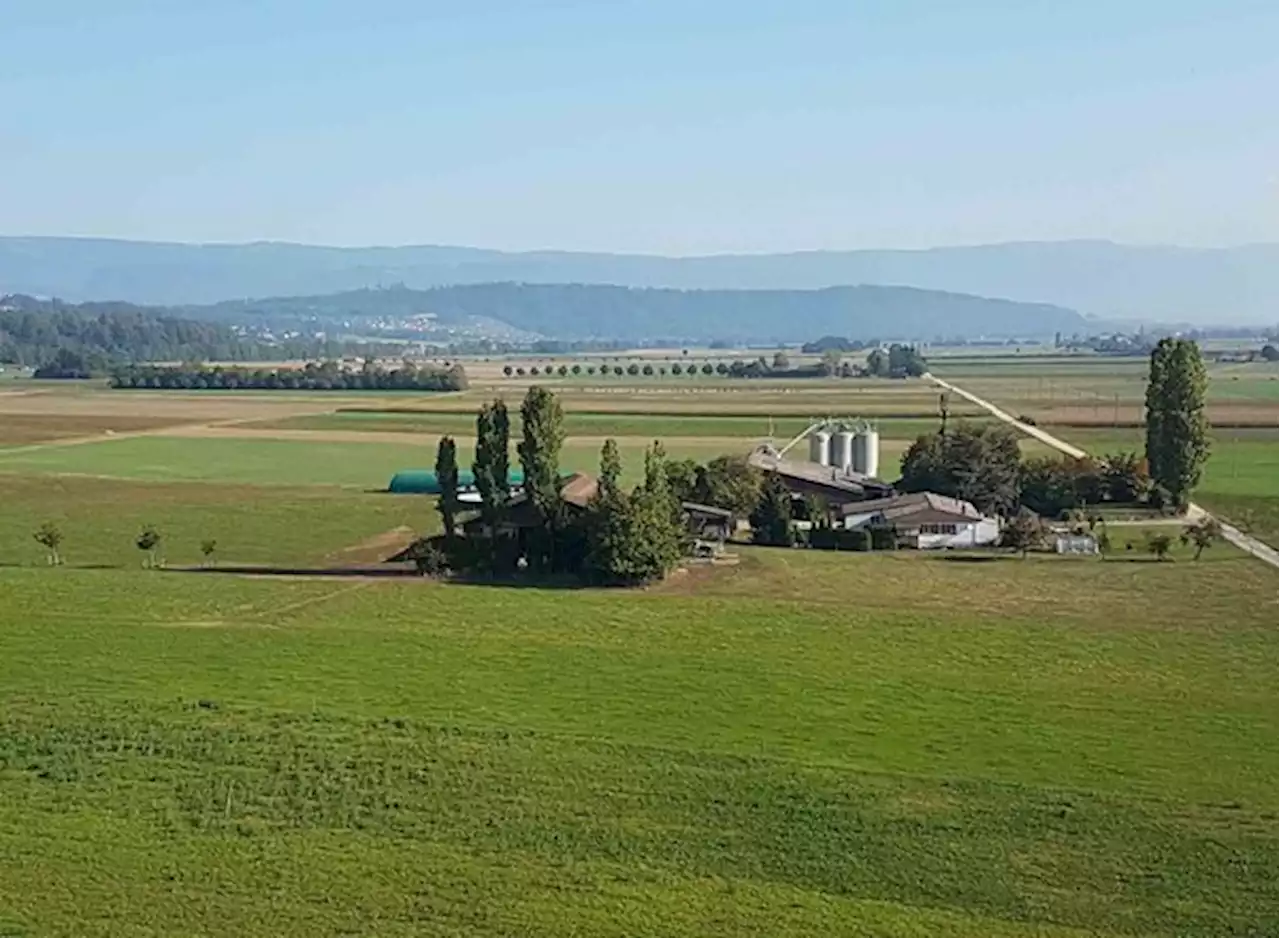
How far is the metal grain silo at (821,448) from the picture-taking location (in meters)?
56.8

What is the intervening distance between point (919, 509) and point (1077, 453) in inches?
974

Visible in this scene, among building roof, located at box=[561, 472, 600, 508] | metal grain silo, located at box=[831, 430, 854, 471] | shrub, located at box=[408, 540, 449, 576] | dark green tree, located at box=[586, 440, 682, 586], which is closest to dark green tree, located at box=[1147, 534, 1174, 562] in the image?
dark green tree, located at box=[586, 440, 682, 586]

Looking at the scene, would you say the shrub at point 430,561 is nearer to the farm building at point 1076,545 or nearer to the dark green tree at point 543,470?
the dark green tree at point 543,470

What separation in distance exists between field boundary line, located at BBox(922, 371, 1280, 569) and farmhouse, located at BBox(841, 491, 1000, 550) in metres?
6.16

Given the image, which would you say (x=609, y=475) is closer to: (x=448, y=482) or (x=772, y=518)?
(x=448, y=482)

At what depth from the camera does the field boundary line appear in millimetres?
39875

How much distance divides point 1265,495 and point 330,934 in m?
42.9

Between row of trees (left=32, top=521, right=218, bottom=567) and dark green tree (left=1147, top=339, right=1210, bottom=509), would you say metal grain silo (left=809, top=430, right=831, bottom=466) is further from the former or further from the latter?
row of trees (left=32, top=521, right=218, bottom=567)

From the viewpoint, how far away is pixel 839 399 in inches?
4198

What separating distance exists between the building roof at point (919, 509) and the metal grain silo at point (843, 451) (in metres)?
10.8

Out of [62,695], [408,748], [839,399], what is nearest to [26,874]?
[408,748]

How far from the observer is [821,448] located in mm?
57281

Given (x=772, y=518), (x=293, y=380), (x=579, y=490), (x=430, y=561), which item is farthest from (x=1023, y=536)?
(x=293, y=380)

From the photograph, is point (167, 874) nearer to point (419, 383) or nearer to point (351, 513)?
point (351, 513)
